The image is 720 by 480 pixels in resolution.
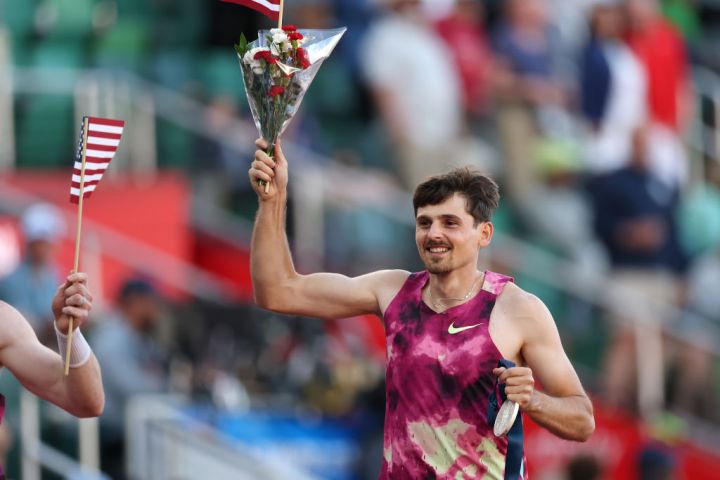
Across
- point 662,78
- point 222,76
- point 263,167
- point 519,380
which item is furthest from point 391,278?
point 662,78

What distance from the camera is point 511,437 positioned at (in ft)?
20.7

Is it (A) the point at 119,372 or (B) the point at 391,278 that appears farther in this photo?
(A) the point at 119,372

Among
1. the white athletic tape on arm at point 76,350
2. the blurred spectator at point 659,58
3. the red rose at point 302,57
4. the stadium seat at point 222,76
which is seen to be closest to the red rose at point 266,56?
the red rose at point 302,57

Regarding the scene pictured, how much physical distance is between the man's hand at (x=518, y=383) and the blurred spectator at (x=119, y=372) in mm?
4906

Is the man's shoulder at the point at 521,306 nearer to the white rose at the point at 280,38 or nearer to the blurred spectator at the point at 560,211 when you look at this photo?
the white rose at the point at 280,38

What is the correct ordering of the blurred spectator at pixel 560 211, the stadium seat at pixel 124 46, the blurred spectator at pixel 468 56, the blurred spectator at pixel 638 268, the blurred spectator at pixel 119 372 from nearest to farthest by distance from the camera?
the blurred spectator at pixel 119 372 < the blurred spectator at pixel 638 268 < the stadium seat at pixel 124 46 < the blurred spectator at pixel 560 211 < the blurred spectator at pixel 468 56

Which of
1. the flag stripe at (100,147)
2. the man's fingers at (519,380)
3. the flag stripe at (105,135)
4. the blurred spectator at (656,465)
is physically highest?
the flag stripe at (105,135)

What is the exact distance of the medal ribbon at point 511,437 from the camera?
6.29 meters

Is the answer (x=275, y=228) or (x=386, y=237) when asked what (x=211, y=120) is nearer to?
(x=386, y=237)

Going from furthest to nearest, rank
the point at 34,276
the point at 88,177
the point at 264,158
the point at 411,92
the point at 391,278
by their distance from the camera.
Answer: the point at 411,92 < the point at 34,276 < the point at 391,278 < the point at 88,177 < the point at 264,158

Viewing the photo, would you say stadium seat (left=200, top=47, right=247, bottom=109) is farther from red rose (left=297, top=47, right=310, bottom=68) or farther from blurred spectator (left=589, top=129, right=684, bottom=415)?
red rose (left=297, top=47, right=310, bottom=68)

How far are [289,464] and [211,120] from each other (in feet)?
13.0

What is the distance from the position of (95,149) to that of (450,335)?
1.58 meters

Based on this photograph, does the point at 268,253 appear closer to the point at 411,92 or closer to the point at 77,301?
the point at 77,301
